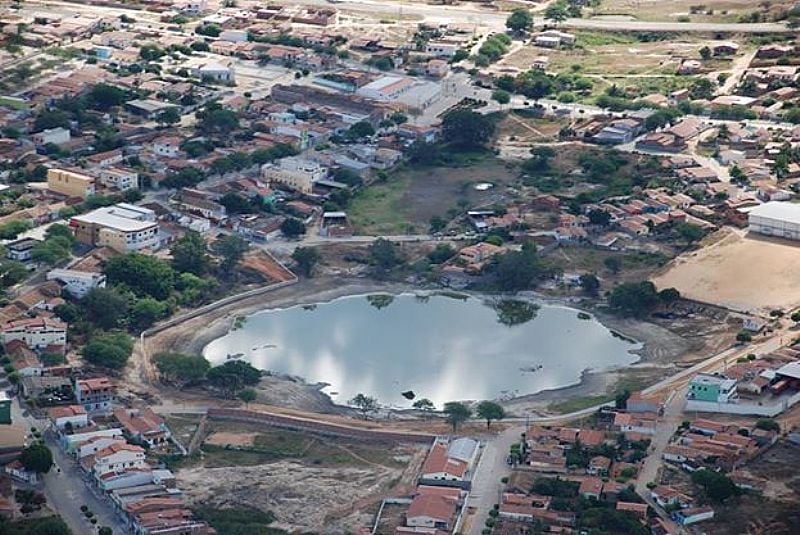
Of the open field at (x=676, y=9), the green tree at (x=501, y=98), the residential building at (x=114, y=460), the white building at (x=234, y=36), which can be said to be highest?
the residential building at (x=114, y=460)

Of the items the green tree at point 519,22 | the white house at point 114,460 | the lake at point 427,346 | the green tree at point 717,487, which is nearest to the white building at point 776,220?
the lake at point 427,346

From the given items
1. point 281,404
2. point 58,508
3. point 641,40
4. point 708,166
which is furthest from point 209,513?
point 641,40

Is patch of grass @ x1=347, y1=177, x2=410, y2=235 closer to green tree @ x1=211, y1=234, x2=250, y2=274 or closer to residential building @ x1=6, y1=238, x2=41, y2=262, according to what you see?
green tree @ x1=211, y1=234, x2=250, y2=274

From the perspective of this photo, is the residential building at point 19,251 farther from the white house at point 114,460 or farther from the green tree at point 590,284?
the green tree at point 590,284

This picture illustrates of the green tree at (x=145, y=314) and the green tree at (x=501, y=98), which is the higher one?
the green tree at (x=145, y=314)

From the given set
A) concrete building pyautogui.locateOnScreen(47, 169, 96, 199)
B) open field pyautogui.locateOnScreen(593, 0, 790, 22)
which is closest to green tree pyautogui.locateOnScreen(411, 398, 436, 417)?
concrete building pyautogui.locateOnScreen(47, 169, 96, 199)

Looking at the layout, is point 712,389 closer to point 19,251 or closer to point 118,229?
point 118,229

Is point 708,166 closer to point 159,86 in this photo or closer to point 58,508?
point 159,86
